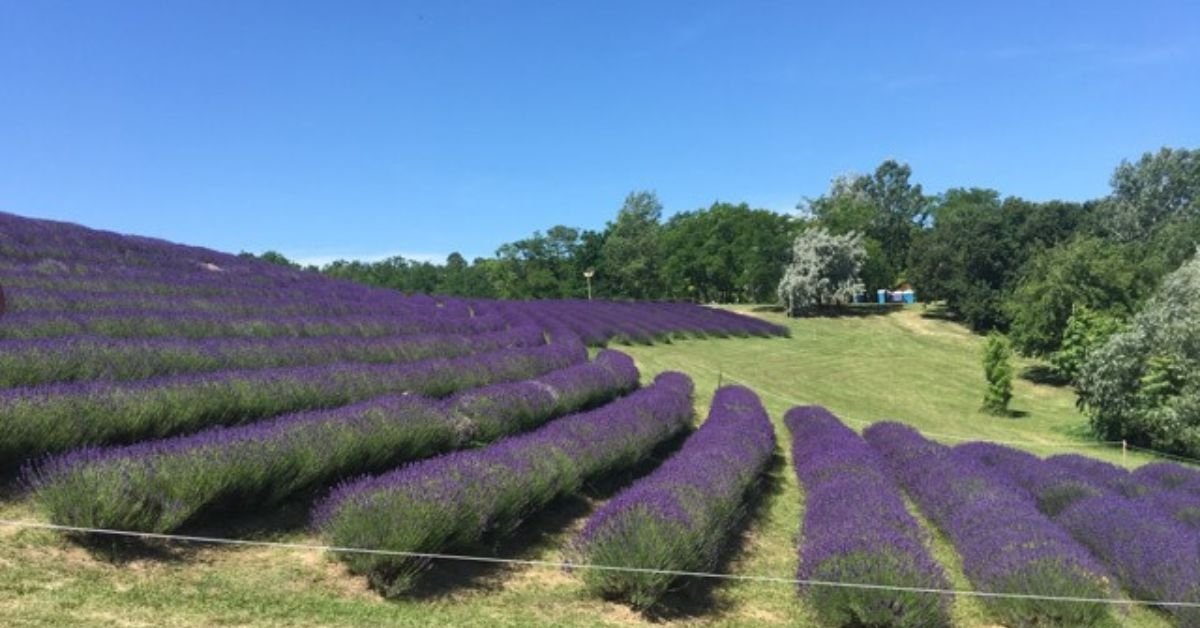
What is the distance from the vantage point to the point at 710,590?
21.1 feet

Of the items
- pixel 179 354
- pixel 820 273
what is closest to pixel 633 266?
pixel 820 273

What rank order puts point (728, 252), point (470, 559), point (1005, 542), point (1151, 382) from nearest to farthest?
point (470, 559), point (1005, 542), point (1151, 382), point (728, 252)

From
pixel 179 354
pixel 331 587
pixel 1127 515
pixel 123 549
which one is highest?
pixel 179 354

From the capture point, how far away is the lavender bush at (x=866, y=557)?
5.40 metres

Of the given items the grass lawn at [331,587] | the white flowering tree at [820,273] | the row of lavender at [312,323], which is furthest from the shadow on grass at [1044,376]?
the grass lawn at [331,587]

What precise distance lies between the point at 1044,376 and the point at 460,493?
32.8 m

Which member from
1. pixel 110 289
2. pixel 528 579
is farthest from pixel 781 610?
pixel 110 289

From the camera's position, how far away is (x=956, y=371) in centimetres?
→ 3216

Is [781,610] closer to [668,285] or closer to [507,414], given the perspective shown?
[507,414]

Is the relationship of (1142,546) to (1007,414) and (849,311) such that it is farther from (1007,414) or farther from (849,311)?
(849,311)

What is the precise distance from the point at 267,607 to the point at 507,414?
5198 millimetres

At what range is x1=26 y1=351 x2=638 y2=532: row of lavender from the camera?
5.02 m

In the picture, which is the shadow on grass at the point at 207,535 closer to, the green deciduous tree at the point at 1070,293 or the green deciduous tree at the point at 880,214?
the green deciduous tree at the point at 1070,293

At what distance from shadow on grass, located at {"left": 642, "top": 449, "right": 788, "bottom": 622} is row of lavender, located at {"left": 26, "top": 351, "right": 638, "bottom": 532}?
115 inches
